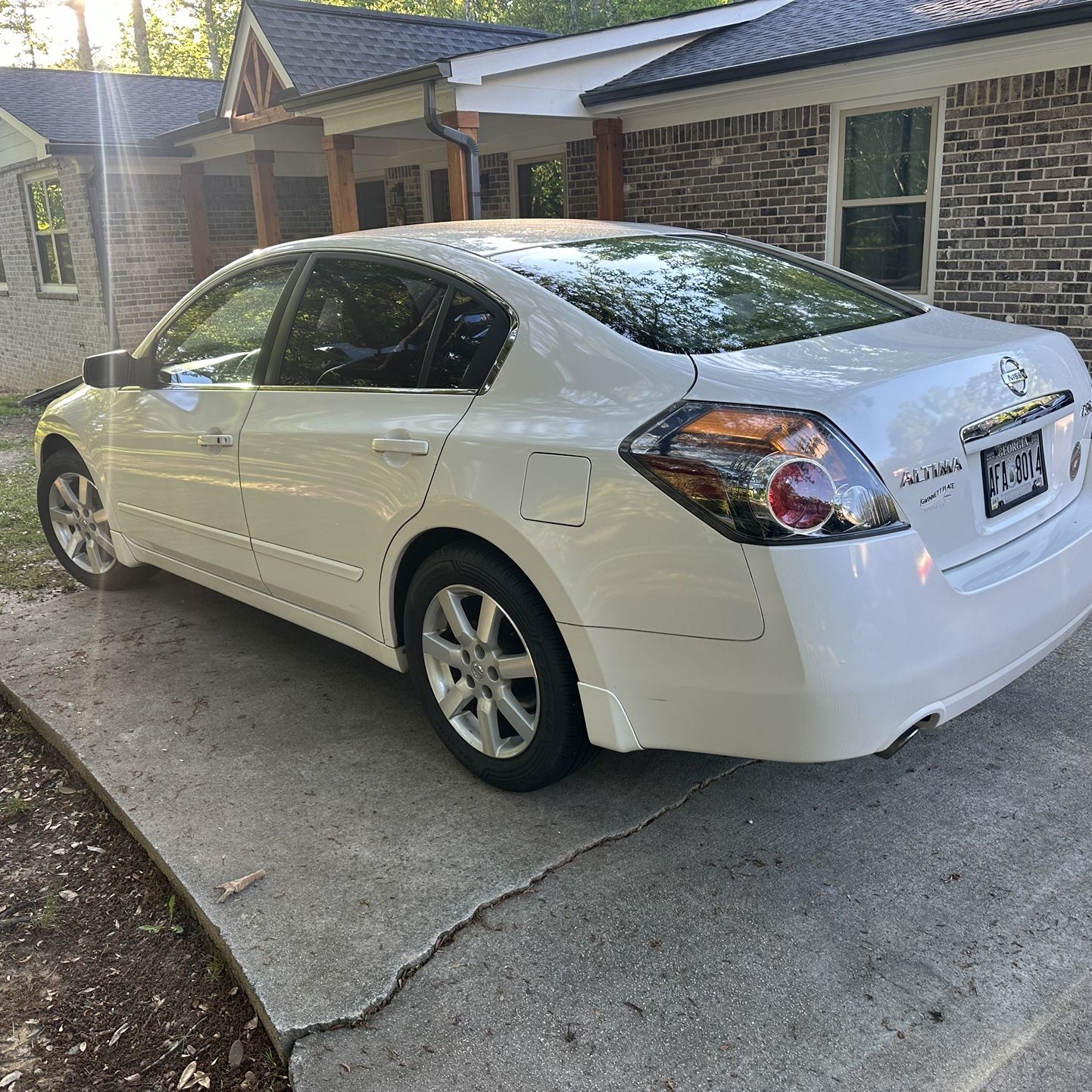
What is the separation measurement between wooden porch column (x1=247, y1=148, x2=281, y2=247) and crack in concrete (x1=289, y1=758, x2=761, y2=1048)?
1104cm

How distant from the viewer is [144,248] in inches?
564

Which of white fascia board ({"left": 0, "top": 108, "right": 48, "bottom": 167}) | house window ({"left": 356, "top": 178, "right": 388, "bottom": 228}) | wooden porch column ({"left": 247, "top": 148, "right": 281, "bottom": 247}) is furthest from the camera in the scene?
Answer: house window ({"left": 356, "top": 178, "right": 388, "bottom": 228})

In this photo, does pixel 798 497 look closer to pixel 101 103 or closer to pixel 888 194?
pixel 888 194

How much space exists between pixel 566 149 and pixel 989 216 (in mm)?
5284

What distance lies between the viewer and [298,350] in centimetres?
364

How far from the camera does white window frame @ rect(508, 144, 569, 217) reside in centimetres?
1215

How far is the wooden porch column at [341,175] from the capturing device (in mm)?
10648

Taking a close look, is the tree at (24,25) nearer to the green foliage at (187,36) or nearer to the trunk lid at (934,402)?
the green foliage at (187,36)

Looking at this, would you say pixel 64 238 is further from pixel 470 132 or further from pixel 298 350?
pixel 298 350

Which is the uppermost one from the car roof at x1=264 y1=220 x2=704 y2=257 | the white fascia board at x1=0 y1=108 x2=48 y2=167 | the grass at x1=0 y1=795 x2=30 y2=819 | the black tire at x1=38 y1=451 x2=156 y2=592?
the white fascia board at x1=0 y1=108 x2=48 y2=167

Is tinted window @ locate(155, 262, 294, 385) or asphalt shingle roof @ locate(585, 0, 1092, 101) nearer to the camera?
tinted window @ locate(155, 262, 294, 385)

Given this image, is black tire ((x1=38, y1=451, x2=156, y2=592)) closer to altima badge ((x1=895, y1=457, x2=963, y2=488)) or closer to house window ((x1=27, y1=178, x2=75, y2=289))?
altima badge ((x1=895, y1=457, x2=963, y2=488))

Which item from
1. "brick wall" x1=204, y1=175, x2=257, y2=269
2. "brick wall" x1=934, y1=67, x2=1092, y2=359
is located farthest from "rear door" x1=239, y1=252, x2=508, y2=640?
"brick wall" x1=204, y1=175, x2=257, y2=269

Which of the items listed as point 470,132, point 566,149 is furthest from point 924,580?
point 566,149
